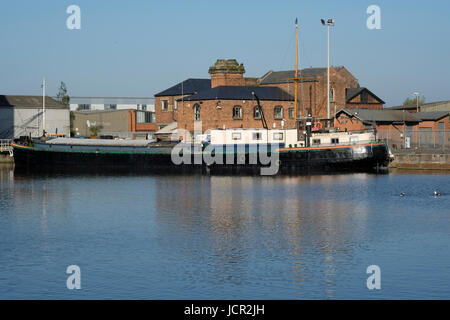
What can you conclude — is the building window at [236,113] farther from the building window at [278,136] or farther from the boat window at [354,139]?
the boat window at [354,139]

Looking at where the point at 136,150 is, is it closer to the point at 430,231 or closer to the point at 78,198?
the point at 78,198

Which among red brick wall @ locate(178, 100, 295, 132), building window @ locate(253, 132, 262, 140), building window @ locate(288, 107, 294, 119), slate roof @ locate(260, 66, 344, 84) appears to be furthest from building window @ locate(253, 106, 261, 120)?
building window @ locate(253, 132, 262, 140)

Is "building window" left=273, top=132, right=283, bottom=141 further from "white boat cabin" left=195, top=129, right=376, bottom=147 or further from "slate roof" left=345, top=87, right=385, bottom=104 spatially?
"slate roof" left=345, top=87, right=385, bottom=104

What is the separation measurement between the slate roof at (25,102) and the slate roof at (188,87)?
56.4ft

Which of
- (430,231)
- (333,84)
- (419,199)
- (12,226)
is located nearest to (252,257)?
(430,231)

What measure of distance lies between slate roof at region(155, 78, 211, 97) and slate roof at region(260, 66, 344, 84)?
9.29m

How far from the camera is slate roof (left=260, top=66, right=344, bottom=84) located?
104438mm

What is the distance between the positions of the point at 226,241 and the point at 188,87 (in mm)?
80411

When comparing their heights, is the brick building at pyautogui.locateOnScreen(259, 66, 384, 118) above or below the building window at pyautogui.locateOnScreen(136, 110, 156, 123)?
above

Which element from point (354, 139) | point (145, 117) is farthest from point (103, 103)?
point (354, 139)

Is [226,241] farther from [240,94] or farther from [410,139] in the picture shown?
[240,94]

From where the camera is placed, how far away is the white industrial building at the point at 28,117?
9806 centimetres
